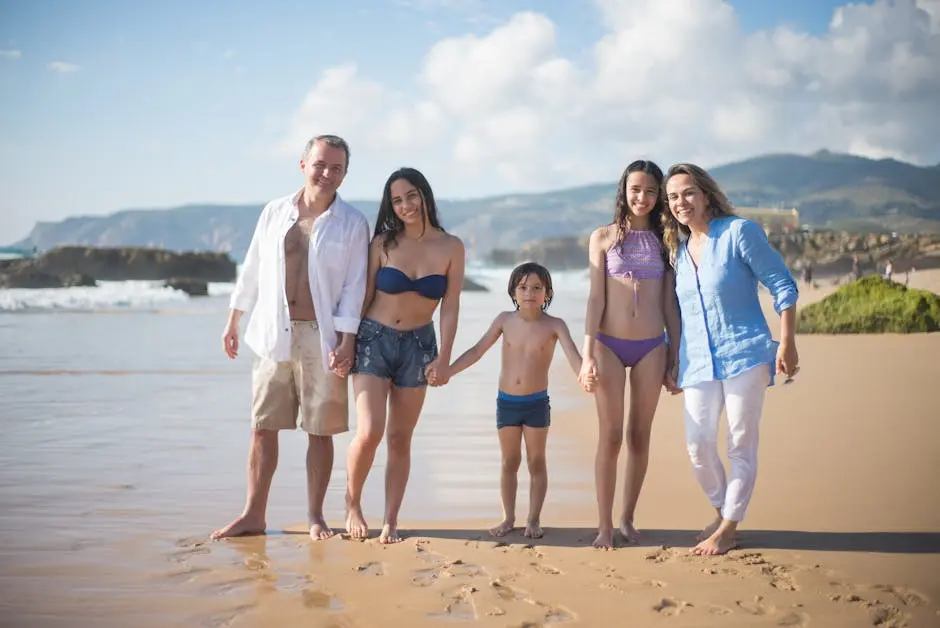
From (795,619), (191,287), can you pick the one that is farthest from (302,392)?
(191,287)

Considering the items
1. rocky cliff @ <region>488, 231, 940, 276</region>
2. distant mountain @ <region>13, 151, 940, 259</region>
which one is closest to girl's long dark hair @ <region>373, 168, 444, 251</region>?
rocky cliff @ <region>488, 231, 940, 276</region>

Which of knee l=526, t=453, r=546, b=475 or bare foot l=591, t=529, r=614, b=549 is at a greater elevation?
knee l=526, t=453, r=546, b=475

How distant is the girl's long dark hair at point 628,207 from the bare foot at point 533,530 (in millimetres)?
1521

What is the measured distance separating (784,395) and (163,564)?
6.58 m

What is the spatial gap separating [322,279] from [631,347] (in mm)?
1607

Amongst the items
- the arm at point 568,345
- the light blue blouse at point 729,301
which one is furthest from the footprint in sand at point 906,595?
the arm at point 568,345

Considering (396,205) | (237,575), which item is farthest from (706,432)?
(237,575)

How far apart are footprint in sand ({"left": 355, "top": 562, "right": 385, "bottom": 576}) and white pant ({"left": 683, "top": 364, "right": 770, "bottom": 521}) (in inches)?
61.4

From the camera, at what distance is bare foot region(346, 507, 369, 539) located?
15.3 ft

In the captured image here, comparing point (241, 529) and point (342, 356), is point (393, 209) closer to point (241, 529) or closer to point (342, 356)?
point (342, 356)

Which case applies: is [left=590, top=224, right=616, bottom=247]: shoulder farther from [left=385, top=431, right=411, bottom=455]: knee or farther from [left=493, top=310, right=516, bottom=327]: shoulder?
[left=385, top=431, right=411, bottom=455]: knee

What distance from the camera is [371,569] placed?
A: 4141mm

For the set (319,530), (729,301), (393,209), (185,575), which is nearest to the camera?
(185,575)

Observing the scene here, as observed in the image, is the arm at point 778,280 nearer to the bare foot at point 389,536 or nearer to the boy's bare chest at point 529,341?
the boy's bare chest at point 529,341
